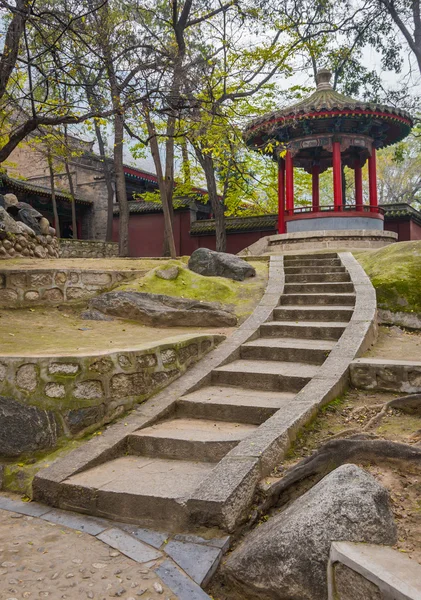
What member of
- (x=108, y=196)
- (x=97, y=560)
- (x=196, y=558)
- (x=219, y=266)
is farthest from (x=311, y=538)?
(x=108, y=196)

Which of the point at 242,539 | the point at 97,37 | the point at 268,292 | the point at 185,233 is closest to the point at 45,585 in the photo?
the point at 242,539

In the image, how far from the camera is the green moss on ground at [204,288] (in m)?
6.94

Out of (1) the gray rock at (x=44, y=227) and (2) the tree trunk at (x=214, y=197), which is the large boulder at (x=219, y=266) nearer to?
(1) the gray rock at (x=44, y=227)

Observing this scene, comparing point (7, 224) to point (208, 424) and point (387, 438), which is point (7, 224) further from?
point (387, 438)

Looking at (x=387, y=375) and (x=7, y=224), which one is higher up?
(x=7, y=224)

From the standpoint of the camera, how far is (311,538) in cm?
229

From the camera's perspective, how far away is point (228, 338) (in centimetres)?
571

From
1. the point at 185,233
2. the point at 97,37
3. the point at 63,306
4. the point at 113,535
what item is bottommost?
the point at 113,535

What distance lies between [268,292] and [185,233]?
14.2m

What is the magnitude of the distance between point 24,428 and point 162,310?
2.92 metres

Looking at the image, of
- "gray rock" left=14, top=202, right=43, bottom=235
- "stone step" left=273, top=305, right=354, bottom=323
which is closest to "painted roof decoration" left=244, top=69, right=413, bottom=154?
"gray rock" left=14, top=202, right=43, bottom=235

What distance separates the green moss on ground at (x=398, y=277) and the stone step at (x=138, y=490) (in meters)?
4.00

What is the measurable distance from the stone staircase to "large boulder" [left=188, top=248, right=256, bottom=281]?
56.9 inches

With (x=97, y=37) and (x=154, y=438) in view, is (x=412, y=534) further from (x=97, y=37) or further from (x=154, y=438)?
(x=97, y=37)
